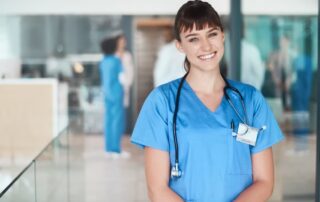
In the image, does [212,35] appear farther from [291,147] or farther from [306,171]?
[291,147]

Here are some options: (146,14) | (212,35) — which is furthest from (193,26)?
(146,14)

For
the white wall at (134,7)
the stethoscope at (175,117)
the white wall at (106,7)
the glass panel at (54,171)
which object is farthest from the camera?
the white wall at (106,7)

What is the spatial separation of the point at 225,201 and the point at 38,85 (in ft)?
5.90

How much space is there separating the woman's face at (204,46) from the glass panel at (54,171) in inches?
42.6

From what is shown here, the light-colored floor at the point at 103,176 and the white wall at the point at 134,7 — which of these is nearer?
the light-colored floor at the point at 103,176

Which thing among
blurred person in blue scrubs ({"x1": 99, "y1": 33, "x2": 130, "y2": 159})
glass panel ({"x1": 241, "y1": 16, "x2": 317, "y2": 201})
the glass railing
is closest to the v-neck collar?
the glass railing

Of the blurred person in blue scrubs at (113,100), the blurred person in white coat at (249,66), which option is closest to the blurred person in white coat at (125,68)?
the blurred person in blue scrubs at (113,100)

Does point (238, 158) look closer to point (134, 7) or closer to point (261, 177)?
point (261, 177)

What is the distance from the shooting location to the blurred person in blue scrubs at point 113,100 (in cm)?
548

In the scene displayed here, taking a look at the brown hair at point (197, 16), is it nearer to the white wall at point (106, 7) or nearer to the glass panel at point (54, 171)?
the glass panel at point (54, 171)

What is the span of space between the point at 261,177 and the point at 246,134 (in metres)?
0.13

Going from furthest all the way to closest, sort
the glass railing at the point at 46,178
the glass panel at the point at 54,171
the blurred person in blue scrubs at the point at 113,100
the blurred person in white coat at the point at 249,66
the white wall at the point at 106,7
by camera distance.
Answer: the blurred person in blue scrubs at the point at 113,100
the white wall at the point at 106,7
the blurred person in white coat at the point at 249,66
the glass panel at the point at 54,171
the glass railing at the point at 46,178

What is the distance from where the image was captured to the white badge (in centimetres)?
131

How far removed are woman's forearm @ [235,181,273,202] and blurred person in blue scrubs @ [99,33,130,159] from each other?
3968mm
